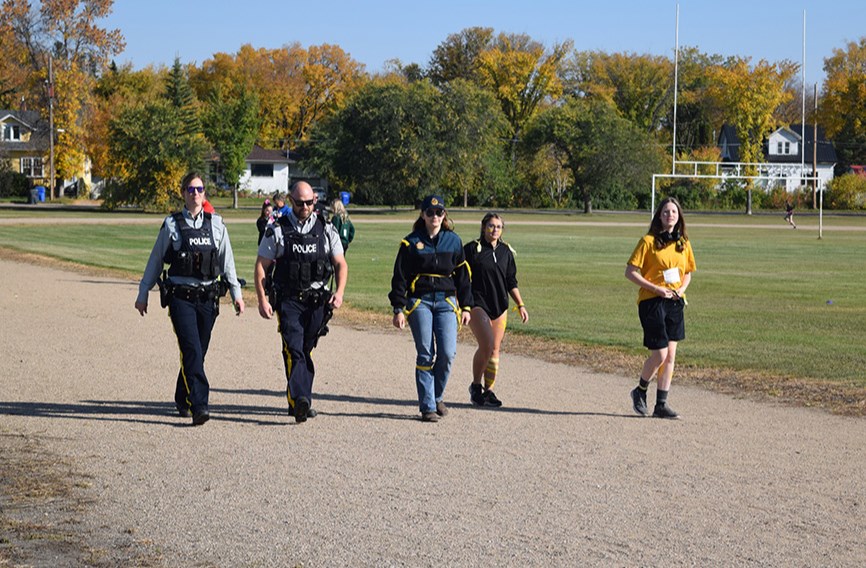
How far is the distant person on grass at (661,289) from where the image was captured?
392 inches

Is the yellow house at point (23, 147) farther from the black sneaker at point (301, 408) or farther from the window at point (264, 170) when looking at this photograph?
the black sneaker at point (301, 408)

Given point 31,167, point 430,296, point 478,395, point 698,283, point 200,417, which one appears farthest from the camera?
point 31,167

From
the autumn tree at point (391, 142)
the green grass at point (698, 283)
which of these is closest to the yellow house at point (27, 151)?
the autumn tree at point (391, 142)

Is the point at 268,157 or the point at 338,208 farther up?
the point at 268,157

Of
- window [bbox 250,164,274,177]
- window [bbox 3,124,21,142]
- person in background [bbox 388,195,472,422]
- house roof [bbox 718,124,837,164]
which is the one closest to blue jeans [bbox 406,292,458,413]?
person in background [bbox 388,195,472,422]

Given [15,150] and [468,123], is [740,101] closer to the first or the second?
[468,123]

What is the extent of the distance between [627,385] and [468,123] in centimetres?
7163

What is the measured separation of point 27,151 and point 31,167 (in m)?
1.36

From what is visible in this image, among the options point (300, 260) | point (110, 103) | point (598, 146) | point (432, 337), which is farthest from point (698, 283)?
point (110, 103)

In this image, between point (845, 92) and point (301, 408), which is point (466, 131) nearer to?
point (845, 92)

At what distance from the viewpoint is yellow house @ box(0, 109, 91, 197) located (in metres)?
91.4

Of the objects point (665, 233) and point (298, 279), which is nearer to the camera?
point (298, 279)

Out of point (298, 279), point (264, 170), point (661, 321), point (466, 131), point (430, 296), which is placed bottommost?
point (661, 321)

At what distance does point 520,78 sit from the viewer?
346ft
